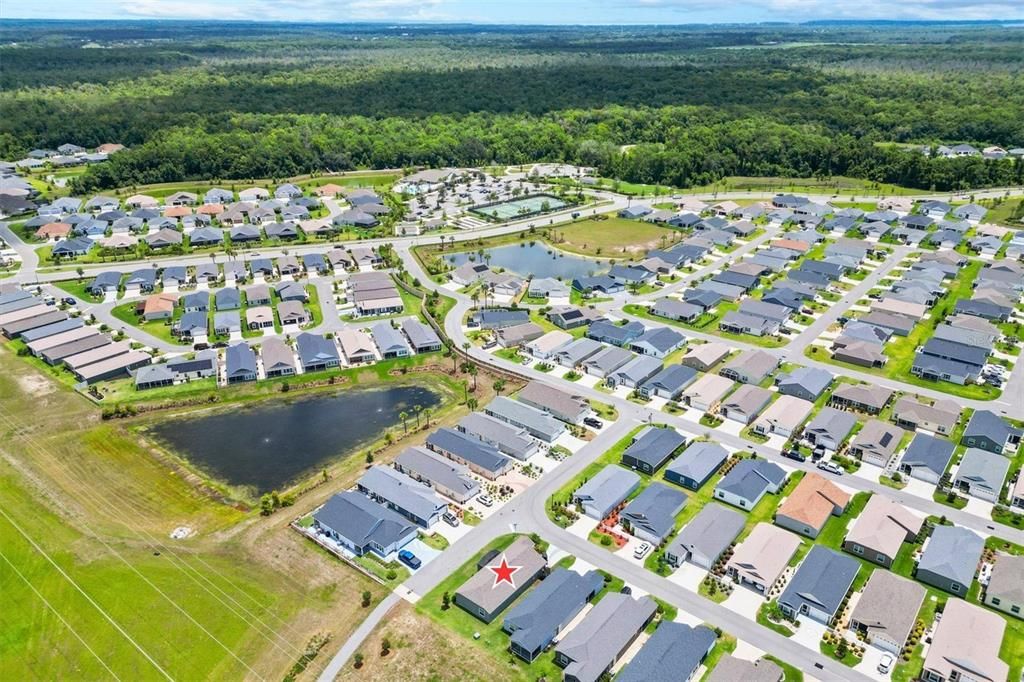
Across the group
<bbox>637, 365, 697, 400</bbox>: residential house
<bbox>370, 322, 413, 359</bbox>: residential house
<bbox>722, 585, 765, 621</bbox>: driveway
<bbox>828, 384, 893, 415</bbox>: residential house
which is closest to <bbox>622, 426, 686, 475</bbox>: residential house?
<bbox>637, 365, 697, 400</bbox>: residential house

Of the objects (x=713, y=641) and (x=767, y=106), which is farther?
(x=767, y=106)

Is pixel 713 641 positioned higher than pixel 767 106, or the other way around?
pixel 767 106

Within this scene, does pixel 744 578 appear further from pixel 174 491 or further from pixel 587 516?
pixel 174 491

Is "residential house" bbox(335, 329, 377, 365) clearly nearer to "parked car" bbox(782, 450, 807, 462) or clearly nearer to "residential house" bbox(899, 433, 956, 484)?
"parked car" bbox(782, 450, 807, 462)

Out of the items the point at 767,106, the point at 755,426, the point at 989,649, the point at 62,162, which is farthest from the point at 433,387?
the point at 767,106

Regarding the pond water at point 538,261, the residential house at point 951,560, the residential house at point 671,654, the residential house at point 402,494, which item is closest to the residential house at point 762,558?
the residential house at point 671,654
